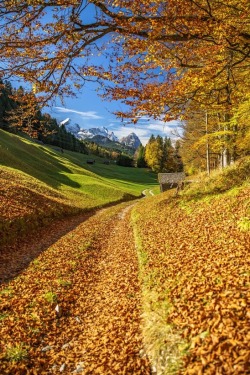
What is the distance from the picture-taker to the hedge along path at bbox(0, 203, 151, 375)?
6.13 m

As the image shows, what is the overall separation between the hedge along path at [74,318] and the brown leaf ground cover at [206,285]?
0.65m

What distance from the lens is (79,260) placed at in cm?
1348

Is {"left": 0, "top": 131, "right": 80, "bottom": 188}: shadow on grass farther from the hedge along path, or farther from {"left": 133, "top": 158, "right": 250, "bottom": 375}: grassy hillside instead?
{"left": 133, "top": 158, "right": 250, "bottom": 375}: grassy hillside

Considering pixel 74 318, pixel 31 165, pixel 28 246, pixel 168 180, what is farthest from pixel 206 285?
pixel 31 165

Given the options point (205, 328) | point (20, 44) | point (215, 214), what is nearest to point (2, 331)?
point (205, 328)

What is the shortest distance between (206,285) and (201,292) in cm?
30

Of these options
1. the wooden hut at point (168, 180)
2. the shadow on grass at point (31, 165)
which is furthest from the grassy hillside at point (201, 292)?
the wooden hut at point (168, 180)

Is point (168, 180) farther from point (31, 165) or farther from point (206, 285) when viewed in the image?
point (206, 285)

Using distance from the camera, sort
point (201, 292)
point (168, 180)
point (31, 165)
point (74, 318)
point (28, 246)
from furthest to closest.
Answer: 1. point (168, 180)
2. point (31, 165)
3. point (28, 246)
4. point (74, 318)
5. point (201, 292)

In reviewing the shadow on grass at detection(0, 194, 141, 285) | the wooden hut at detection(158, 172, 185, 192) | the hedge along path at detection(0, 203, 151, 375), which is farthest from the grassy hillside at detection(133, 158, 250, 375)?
the wooden hut at detection(158, 172, 185, 192)

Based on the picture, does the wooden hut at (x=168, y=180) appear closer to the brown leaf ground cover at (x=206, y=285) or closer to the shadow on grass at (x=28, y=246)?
the shadow on grass at (x=28, y=246)

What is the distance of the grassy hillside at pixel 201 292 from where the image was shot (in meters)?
5.03

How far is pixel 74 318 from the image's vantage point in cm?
822

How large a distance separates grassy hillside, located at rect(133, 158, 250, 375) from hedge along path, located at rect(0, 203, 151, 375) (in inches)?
22.6
